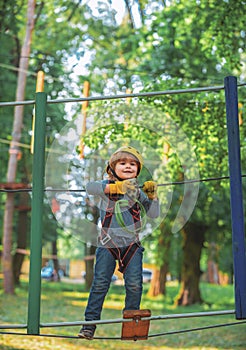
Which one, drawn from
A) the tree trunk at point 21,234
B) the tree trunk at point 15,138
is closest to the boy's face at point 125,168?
the tree trunk at point 15,138

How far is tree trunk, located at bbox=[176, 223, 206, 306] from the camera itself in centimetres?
1709

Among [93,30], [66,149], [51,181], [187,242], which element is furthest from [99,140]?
[187,242]

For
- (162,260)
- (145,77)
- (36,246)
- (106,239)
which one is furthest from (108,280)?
(162,260)

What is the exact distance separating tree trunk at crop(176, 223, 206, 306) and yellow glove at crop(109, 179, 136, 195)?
42.8 ft

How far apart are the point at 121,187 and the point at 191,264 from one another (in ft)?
44.1

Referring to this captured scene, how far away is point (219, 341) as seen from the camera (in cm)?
1112

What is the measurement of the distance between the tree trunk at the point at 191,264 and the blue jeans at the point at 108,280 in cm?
1303

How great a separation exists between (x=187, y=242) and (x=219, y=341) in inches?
250

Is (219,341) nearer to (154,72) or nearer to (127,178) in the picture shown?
(154,72)

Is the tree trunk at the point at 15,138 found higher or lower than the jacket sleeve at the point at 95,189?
higher

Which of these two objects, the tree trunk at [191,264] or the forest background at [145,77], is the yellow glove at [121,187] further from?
the tree trunk at [191,264]

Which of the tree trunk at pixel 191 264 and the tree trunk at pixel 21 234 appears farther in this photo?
the tree trunk at pixel 21 234

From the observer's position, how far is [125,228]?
4121 millimetres

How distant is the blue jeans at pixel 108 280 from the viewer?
13.7ft
